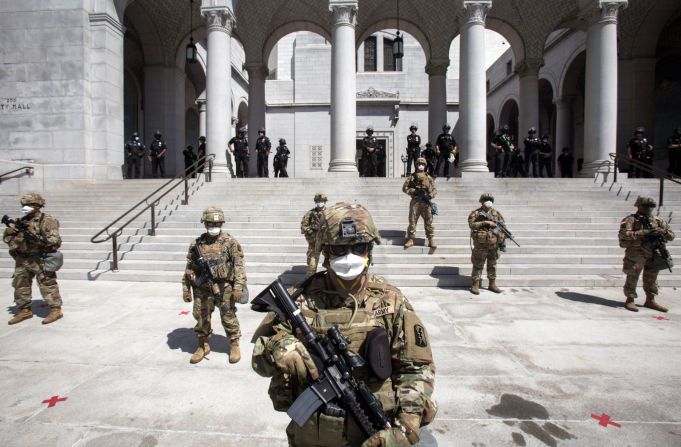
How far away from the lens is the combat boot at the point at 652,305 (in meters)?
5.66

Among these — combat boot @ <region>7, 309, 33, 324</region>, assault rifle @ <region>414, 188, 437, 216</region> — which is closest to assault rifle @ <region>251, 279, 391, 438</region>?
combat boot @ <region>7, 309, 33, 324</region>

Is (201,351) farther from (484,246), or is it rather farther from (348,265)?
(484,246)

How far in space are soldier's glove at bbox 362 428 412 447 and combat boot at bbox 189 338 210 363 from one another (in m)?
2.93

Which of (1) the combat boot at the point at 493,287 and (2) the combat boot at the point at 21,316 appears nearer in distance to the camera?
(2) the combat boot at the point at 21,316

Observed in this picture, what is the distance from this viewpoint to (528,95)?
17422 mm

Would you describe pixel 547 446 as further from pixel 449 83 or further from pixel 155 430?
→ pixel 449 83

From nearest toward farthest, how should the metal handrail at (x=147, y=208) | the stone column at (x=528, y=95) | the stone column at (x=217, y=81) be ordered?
1. the metal handrail at (x=147, y=208)
2. the stone column at (x=217, y=81)
3. the stone column at (x=528, y=95)

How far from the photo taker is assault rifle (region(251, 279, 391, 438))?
1550mm

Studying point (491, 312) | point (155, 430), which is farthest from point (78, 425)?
point (491, 312)

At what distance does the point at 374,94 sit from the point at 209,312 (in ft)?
69.2

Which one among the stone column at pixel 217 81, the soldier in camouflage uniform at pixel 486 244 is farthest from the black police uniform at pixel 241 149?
the soldier in camouflage uniform at pixel 486 244

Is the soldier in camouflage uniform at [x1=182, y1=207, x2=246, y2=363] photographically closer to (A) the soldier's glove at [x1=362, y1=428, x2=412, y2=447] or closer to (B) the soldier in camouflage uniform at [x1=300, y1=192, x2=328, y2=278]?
(B) the soldier in camouflage uniform at [x1=300, y1=192, x2=328, y2=278]

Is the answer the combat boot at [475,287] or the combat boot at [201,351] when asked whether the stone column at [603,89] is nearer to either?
the combat boot at [475,287]

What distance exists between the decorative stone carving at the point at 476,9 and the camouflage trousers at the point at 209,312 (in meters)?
12.8
